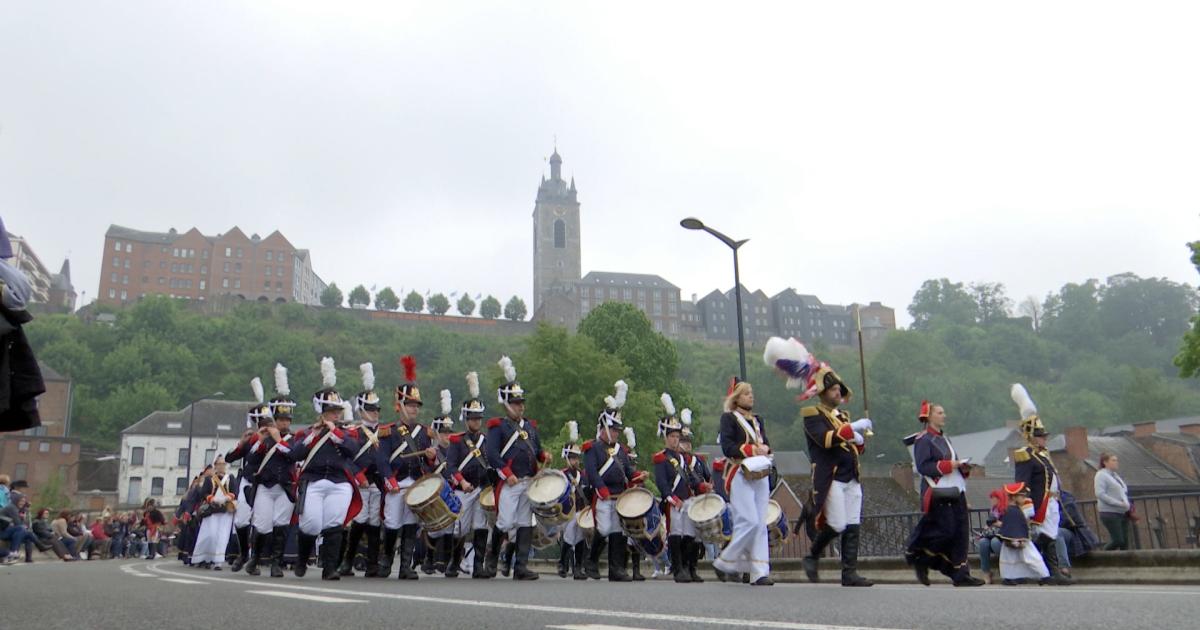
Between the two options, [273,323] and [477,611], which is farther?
[273,323]

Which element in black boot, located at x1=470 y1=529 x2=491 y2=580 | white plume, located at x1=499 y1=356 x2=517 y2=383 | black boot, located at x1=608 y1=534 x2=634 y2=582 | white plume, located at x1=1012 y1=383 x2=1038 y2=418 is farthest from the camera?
white plume, located at x1=499 y1=356 x2=517 y2=383

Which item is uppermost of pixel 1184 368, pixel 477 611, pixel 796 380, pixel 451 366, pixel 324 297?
pixel 324 297

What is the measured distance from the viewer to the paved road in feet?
14.2


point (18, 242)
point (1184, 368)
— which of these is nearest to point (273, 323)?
point (18, 242)

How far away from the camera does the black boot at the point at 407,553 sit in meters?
10.9

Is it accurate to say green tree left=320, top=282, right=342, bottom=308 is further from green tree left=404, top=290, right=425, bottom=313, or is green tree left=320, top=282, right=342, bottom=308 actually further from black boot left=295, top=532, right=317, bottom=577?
black boot left=295, top=532, right=317, bottom=577

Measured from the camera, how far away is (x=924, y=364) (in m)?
116

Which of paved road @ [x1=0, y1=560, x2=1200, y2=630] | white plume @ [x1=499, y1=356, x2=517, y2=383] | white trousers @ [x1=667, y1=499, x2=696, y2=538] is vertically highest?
white plume @ [x1=499, y1=356, x2=517, y2=383]

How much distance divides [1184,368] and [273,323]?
11252 centimetres

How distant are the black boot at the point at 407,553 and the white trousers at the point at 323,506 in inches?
43.0

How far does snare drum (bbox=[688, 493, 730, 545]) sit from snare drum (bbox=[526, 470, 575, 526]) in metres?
1.50

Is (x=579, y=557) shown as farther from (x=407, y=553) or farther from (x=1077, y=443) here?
(x=1077, y=443)

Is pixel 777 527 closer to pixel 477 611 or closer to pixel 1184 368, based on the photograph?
pixel 477 611

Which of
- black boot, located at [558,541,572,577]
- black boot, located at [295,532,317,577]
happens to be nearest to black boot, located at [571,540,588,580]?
black boot, located at [558,541,572,577]
